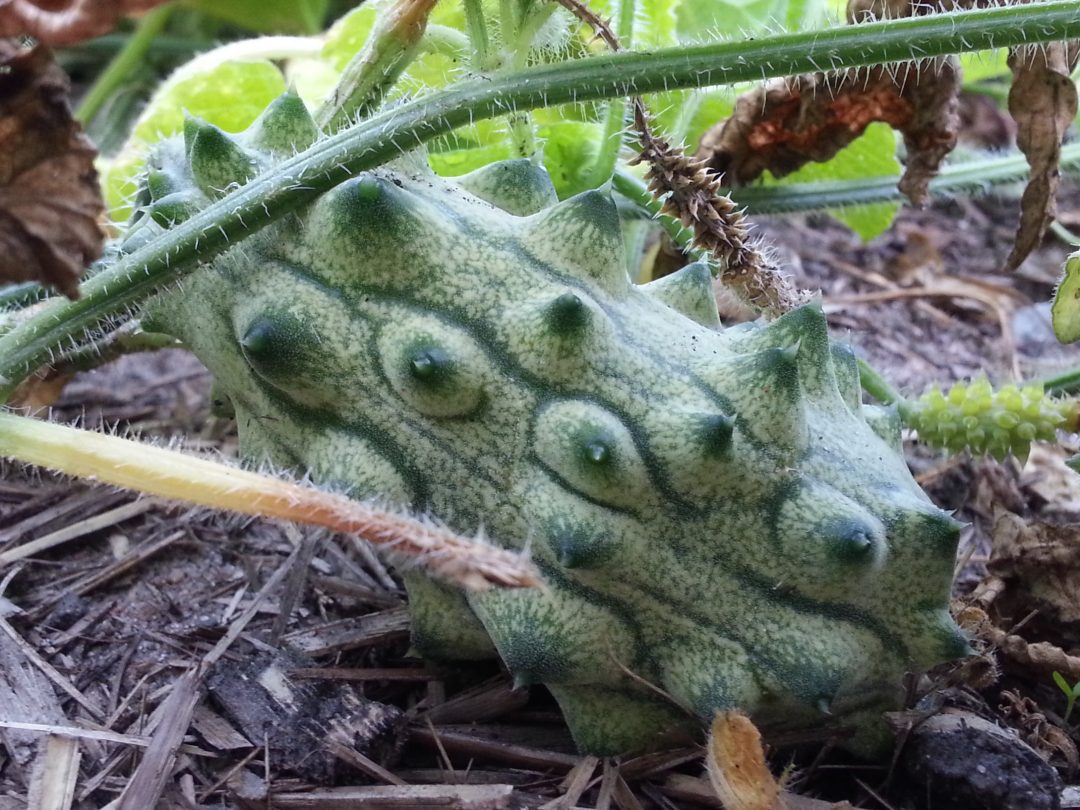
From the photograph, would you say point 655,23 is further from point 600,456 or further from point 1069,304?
point 600,456

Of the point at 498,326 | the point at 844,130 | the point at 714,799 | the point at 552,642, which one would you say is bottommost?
the point at 714,799

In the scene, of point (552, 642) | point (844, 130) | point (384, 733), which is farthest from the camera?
point (844, 130)

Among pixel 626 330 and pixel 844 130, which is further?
pixel 844 130

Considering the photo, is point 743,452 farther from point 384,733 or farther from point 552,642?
point 384,733

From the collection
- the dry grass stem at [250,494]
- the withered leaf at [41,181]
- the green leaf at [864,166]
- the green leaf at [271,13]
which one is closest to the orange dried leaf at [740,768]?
the dry grass stem at [250,494]

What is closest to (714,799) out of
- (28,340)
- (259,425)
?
(259,425)

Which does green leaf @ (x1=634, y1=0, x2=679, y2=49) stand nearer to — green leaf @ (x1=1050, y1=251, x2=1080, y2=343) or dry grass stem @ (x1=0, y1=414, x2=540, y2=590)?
green leaf @ (x1=1050, y1=251, x2=1080, y2=343)

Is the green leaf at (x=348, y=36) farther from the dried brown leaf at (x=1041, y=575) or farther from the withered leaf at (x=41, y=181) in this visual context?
the dried brown leaf at (x=1041, y=575)
